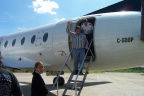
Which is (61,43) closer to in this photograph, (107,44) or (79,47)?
(79,47)

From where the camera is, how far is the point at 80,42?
7152mm

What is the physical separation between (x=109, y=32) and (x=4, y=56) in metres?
9.02

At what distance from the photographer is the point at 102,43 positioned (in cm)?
734

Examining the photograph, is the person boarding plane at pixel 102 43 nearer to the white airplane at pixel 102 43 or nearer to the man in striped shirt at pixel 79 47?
the white airplane at pixel 102 43

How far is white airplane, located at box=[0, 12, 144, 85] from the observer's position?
6930mm

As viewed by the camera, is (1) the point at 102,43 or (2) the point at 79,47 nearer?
(2) the point at 79,47

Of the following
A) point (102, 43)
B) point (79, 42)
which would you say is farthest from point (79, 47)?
point (102, 43)

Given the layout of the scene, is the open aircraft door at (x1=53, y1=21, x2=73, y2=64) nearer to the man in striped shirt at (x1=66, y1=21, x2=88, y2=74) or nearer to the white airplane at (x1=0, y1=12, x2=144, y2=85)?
the white airplane at (x1=0, y1=12, x2=144, y2=85)

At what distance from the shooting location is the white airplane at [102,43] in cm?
693

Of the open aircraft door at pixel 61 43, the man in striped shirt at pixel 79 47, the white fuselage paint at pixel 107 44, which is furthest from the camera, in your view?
the open aircraft door at pixel 61 43

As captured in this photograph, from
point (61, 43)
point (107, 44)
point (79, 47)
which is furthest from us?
point (61, 43)

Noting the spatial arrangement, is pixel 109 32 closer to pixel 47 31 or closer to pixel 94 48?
pixel 94 48

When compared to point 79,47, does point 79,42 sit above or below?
above

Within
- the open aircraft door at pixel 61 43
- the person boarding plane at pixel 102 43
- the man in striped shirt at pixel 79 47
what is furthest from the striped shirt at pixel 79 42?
the open aircraft door at pixel 61 43
